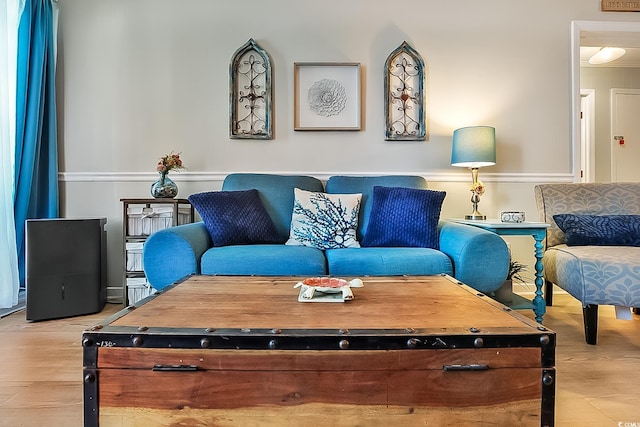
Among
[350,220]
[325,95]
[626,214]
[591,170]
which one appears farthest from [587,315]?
[591,170]

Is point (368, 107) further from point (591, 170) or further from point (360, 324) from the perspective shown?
point (591, 170)

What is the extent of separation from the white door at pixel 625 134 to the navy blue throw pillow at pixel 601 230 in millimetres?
2839

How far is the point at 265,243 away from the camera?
2.12 m

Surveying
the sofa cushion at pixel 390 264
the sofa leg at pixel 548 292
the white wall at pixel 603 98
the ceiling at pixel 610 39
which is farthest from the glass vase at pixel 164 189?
the white wall at pixel 603 98

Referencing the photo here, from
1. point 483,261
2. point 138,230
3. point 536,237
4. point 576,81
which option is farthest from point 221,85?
point 576,81

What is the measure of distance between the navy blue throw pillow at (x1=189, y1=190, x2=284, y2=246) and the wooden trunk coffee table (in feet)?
3.79

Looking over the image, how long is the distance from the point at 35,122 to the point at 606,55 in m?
5.11

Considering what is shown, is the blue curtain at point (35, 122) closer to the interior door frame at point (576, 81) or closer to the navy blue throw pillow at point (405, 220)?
the navy blue throw pillow at point (405, 220)

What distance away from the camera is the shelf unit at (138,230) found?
232 cm

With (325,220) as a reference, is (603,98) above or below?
above

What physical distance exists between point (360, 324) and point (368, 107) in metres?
2.12

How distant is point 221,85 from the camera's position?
2717mm

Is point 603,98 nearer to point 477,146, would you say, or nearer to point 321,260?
point 477,146

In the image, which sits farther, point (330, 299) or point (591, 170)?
point (591, 170)
